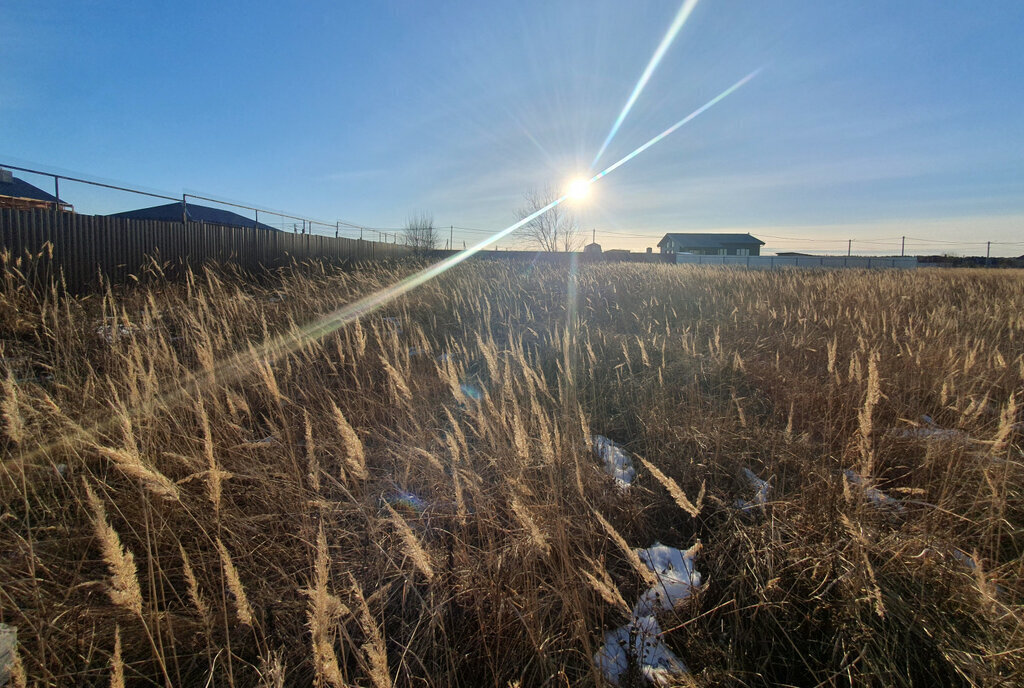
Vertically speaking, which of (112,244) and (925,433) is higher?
(112,244)

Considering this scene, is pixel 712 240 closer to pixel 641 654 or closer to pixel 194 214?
pixel 194 214

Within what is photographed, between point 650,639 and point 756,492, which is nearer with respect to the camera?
point 650,639

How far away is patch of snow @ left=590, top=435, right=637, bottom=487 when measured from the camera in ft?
6.24

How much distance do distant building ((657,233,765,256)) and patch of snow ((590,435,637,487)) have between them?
169ft

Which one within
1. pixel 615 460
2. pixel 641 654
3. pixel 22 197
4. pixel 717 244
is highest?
pixel 717 244

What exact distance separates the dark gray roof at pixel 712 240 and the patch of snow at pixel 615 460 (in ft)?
176

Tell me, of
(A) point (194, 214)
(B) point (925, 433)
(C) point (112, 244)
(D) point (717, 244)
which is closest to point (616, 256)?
(D) point (717, 244)

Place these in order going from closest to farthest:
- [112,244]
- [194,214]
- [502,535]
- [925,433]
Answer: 1. [502,535]
2. [925,433]
3. [112,244]
4. [194,214]

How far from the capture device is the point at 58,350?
3.24 meters

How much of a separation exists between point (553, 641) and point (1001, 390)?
3553 millimetres

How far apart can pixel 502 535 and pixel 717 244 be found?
181ft

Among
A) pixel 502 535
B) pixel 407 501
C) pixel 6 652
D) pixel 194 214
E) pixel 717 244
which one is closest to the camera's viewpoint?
pixel 6 652

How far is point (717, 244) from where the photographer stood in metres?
49.1

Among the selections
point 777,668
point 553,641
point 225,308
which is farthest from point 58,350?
point 777,668
